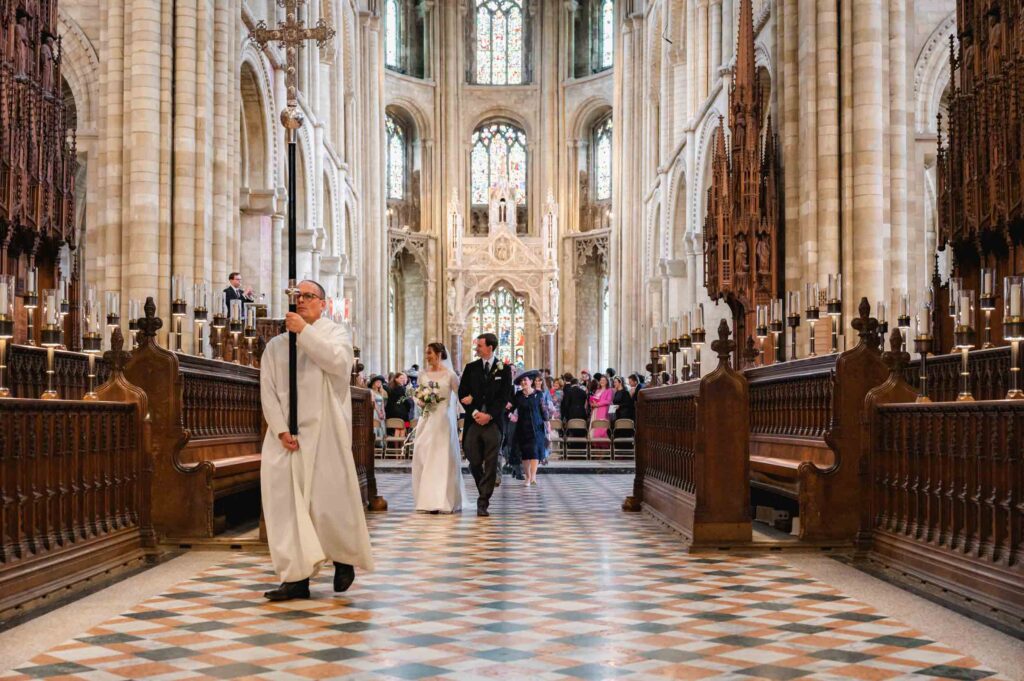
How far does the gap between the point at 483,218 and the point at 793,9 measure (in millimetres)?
27658

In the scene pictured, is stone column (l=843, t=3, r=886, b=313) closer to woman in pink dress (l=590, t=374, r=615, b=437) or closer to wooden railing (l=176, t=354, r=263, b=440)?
woman in pink dress (l=590, t=374, r=615, b=437)

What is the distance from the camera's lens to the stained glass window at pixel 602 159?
43406mm

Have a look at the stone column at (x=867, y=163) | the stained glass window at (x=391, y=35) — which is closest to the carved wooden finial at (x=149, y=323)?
the stone column at (x=867, y=163)

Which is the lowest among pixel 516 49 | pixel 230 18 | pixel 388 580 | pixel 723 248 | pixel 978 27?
pixel 388 580

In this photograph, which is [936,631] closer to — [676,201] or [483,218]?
[676,201]

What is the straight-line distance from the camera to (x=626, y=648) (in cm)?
514

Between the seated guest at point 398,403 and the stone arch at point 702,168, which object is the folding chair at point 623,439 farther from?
the stone arch at point 702,168

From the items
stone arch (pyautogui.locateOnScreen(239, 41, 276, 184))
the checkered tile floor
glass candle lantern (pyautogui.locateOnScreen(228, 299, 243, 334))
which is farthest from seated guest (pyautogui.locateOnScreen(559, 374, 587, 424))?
the checkered tile floor

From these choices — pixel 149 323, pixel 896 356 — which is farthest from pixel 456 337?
pixel 896 356

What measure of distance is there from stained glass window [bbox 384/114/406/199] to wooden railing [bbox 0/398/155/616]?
117ft

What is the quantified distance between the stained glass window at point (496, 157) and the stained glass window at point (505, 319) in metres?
3.81

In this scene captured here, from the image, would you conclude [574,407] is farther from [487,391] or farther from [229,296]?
[487,391]

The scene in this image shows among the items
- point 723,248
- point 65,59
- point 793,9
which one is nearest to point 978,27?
point 793,9

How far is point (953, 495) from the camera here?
21.7ft
